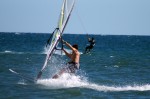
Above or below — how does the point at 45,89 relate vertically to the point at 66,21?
below

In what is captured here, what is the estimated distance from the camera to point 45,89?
52.7ft

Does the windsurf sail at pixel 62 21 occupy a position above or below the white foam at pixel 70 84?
above

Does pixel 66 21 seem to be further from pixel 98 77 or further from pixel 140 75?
pixel 140 75

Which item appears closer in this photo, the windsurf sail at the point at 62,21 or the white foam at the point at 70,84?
the windsurf sail at the point at 62,21

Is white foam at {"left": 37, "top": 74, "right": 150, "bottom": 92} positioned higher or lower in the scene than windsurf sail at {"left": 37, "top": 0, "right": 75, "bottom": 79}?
lower

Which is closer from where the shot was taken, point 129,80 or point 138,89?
point 138,89

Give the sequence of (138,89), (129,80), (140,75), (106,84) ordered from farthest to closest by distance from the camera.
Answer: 1. (140,75)
2. (129,80)
3. (106,84)
4. (138,89)

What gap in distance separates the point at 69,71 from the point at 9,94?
6.89ft

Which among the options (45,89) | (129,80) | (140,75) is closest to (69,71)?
(45,89)

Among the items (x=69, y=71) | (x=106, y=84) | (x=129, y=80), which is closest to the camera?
(x=69, y=71)

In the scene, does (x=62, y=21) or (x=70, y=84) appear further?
(x=70, y=84)

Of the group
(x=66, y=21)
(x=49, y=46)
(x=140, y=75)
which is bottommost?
(x=140, y=75)

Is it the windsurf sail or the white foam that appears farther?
the white foam

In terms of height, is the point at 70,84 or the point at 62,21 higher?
the point at 62,21
